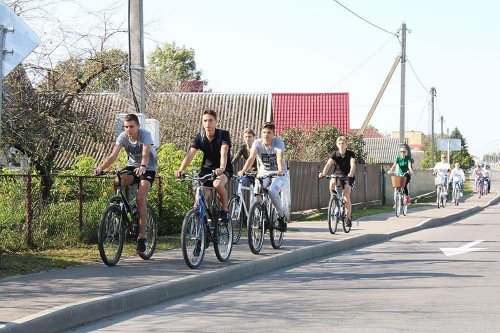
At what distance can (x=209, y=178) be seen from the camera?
10445 mm

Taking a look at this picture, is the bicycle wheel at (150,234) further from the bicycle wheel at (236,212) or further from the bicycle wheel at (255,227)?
the bicycle wheel at (236,212)

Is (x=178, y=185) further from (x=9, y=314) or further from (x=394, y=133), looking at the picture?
(x=394, y=133)

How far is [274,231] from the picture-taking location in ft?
39.8

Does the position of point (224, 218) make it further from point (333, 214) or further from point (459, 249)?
point (333, 214)

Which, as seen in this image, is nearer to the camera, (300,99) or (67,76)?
(67,76)

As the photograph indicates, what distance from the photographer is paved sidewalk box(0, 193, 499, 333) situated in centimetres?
677

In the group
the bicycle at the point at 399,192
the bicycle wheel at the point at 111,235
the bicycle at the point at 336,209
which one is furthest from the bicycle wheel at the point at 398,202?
the bicycle wheel at the point at 111,235

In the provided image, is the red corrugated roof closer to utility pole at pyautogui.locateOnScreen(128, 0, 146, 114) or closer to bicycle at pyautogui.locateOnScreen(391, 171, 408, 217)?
bicycle at pyautogui.locateOnScreen(391, 171, 408, 217)

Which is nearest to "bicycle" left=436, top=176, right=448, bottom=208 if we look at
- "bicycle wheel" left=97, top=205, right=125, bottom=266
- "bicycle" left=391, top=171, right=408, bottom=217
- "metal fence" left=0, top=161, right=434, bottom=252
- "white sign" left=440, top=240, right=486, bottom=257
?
"bicycle" left=391, top=171, right=408, bottom=217

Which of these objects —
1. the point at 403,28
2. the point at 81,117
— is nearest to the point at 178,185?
the point at 81,117

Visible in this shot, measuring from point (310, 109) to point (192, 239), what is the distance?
36.0m

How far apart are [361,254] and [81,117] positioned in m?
4.92

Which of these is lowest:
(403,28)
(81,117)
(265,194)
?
(265,194)

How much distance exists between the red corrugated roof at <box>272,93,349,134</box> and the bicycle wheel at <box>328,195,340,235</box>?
1093 inches
